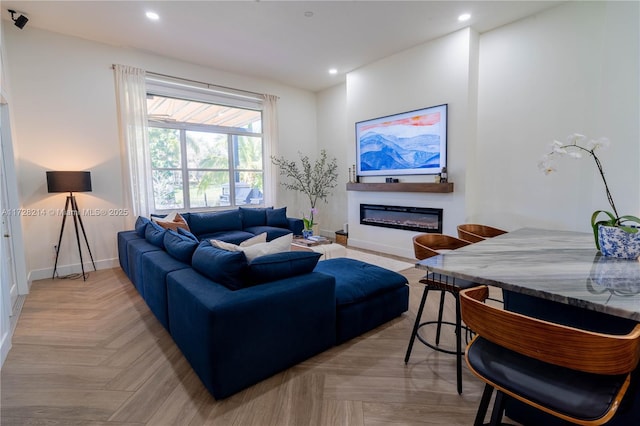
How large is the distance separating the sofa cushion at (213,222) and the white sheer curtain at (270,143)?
3.19 feet

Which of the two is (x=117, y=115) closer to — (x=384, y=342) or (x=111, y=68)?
(x=111, y=68)

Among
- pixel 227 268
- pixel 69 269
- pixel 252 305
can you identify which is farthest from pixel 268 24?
pixel 69 269

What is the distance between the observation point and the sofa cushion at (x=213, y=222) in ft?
15.5

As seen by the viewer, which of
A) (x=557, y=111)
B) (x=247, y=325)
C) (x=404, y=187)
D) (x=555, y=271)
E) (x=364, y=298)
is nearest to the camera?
(x=555, y=271)

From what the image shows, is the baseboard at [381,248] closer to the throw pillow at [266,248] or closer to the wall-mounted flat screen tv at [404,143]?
the wall-mounted flat screen tv at [404,143]

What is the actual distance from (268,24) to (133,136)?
2.54 metres

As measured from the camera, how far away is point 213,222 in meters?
4.89

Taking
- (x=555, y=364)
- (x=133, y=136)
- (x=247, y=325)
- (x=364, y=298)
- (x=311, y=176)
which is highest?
(x=133, y=136)

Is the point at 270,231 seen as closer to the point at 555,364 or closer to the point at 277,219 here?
the point at 277,219

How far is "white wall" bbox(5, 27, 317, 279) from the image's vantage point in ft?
12.5

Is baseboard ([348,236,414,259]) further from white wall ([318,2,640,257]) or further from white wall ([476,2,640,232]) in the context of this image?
white wall ([476,2,640,232])

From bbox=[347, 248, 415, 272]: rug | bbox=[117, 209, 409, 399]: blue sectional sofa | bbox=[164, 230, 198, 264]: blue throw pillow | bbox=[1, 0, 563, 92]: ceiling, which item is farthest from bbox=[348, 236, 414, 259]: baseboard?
bbox=[164, 230, 198, 264]: blue throw pillow

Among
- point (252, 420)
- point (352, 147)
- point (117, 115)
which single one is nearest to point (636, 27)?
point (352, 147)

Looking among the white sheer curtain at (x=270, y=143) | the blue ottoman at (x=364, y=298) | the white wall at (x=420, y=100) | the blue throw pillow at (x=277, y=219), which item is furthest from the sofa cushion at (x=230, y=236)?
the white wall at (x=420, y=100)
